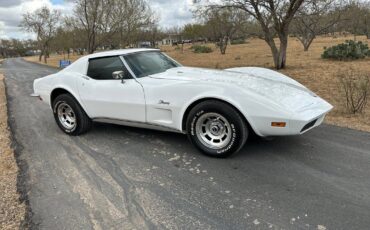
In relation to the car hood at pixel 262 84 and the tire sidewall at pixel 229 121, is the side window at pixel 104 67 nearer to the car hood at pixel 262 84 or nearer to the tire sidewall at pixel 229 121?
the car hood at pixel 262 84

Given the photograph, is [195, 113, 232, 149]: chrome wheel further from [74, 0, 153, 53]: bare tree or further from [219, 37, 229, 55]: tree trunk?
[219, 37, 229, 55]: tree trunk

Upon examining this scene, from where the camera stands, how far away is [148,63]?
5000mm

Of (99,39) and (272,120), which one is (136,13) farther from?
(272,120)

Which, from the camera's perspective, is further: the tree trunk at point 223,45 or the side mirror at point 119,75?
the tree trunk at point 223,45

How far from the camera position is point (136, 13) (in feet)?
89.0

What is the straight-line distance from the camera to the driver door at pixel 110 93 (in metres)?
4.56

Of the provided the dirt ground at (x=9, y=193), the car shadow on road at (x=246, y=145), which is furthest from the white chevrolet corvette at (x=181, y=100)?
the dirt ground at (x=9, y=193)

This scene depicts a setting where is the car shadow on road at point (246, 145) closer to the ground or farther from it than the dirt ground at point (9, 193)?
farther from it

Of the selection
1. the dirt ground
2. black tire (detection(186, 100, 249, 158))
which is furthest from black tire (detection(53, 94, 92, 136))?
black tire (detection(186, 100, 249, 158))

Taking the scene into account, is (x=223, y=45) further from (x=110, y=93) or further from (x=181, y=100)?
(x=181, y=100)

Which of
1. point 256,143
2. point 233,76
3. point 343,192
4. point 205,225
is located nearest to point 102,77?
point 233,76

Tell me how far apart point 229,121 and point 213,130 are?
1.09 feet

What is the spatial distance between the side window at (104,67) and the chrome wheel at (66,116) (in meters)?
0.80

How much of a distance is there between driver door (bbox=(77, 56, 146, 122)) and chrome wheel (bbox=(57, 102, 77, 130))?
→ 0.50 m
